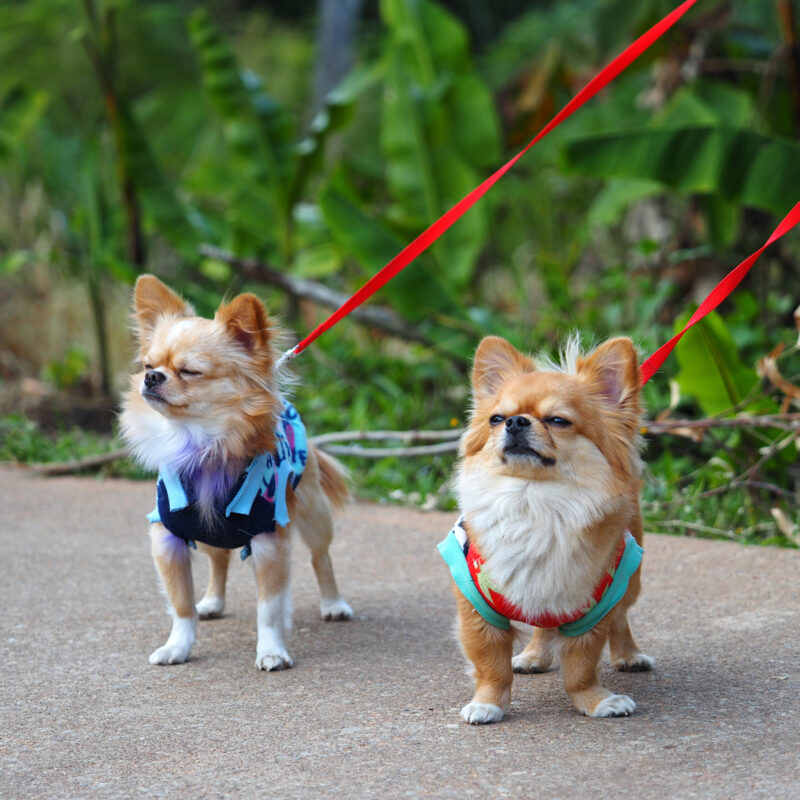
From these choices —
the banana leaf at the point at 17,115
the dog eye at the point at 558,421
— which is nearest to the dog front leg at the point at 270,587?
the dog eye at the point at 558,421

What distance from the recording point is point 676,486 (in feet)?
19.9

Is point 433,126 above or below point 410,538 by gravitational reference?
above

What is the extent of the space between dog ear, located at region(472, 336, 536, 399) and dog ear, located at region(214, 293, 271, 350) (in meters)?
0.88

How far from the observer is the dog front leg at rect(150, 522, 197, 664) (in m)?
3.60

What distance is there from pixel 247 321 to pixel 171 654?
48.4 inches

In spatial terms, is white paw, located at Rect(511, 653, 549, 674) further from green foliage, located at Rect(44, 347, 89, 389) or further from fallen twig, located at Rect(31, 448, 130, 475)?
green foliage, located at Rect(44, 347, 89, 389)

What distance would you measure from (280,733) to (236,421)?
3.64 ft

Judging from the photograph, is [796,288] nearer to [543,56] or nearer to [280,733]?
[543,56]

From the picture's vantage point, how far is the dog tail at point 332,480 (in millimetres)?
4340

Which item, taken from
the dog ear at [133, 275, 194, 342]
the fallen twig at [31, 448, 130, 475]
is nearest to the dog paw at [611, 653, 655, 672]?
the dog ear at [133, 275, 194, 342]

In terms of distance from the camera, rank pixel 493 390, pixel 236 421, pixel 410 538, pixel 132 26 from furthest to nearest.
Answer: pixel 132 26
pixel 410 538
pixel 236 421
pixel 493 390

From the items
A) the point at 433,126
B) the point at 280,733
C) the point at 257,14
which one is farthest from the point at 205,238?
→ the point at 257,14

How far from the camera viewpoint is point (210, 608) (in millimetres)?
4176

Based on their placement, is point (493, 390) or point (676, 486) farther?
point (676, 486)
